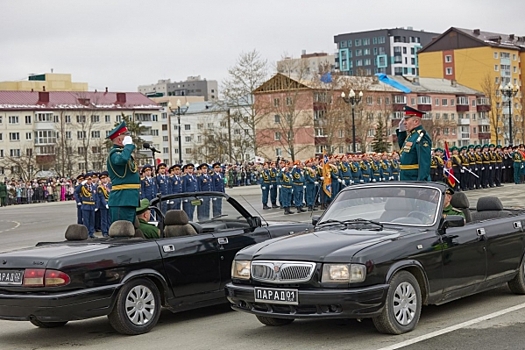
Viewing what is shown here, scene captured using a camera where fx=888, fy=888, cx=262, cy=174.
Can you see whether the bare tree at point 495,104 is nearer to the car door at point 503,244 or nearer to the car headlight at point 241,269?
the car door at point 503,244

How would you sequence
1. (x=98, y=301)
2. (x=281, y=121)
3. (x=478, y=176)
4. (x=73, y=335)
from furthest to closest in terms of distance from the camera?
(x=281, y=121) → (x=478, y=176) → (x=73, y=335) → (x=98, y=301)

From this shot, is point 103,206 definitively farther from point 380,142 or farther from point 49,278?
point 380,142

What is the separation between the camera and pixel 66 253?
889cm

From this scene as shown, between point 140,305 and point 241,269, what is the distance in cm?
125

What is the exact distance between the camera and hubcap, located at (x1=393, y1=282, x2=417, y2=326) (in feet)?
27.3

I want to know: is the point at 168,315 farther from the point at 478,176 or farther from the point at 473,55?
the point at 473,55

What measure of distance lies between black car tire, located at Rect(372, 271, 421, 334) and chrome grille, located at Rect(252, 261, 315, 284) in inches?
30.9

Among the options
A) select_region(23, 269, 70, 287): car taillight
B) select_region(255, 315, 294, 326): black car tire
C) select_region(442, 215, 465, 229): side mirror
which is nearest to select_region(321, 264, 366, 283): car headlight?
select_region(255, 315, 294, 326): black car tire

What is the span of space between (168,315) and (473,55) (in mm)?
125425

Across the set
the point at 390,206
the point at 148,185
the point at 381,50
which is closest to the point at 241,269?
the point at 390,206

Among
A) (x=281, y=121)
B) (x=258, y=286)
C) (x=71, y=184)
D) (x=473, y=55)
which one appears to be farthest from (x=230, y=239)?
(x=473, y=55)

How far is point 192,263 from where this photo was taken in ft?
32.2

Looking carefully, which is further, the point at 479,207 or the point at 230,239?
the point at 479,207

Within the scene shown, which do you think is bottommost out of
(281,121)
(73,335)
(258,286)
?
(73,335)
